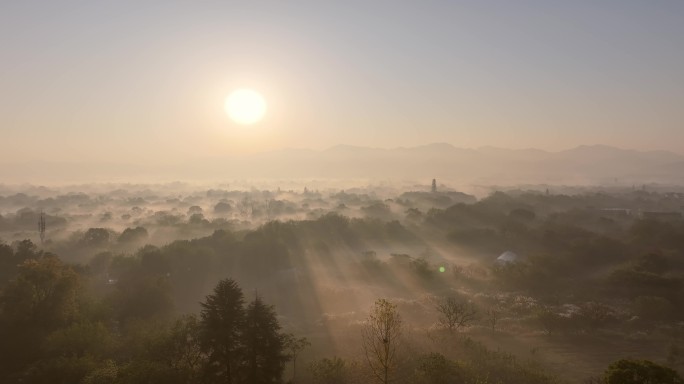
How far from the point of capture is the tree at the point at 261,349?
847 inches

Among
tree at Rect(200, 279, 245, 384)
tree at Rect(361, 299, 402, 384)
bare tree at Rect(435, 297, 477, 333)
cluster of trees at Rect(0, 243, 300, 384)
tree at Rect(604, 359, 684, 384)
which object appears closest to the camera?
tree at Rect(361, 299, 402, 384)

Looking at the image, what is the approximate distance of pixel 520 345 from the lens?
33125 mm

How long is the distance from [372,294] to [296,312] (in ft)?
31.4

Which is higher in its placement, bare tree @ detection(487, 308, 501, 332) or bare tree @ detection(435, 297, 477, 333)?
bare tree @ detection(435, 297, 477, 333)

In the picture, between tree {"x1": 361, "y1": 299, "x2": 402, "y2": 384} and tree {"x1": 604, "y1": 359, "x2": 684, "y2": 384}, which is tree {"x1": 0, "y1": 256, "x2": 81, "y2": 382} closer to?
tree {"x1": 361, "y1": 299, "x2": 402, "y2": 384}

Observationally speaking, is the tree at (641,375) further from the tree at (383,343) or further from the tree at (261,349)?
the tree at (261,349)

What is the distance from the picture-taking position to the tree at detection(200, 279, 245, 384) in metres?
21.5

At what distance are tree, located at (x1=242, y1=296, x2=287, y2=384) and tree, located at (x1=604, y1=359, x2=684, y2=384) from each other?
1624 centimetres

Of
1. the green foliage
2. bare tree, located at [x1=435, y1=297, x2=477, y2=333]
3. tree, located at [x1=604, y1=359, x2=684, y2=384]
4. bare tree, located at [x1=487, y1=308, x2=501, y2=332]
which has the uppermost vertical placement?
tree, located at [x1=604, y1=359, x2=684, y2=384]

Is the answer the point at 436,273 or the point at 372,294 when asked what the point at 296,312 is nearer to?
the point at 372,294

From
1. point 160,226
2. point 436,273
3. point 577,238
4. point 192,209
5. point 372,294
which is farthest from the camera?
point 192,209

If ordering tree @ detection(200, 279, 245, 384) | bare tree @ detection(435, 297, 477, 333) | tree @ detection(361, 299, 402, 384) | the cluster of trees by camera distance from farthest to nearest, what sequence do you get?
bare tree @ detection(435, 297, 477, 333) → the cluster of trees → tree @ detection(200, 279, 245, 384) → tree @ detection(361, 299, 402, 384)

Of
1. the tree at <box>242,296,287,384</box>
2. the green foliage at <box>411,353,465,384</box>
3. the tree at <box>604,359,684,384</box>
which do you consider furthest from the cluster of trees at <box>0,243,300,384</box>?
the tree at <box>604,359,684,384</box>

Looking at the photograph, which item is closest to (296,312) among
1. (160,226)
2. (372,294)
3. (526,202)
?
(372,294)
